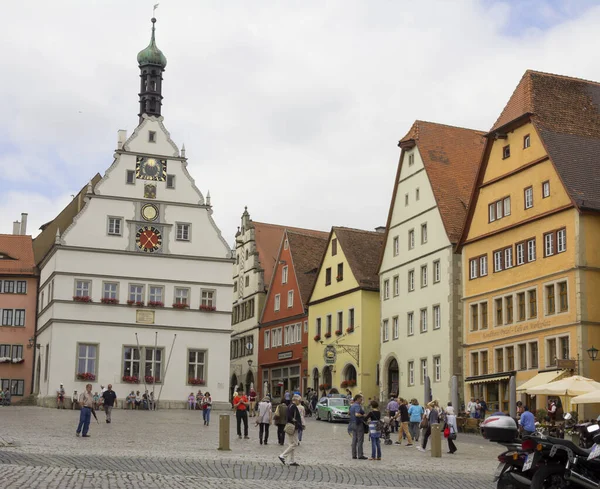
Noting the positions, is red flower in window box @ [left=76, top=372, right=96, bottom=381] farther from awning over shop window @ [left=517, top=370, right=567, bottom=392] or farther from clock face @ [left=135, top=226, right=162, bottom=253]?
awning over shop window @ [left=517, top=370, right=567, bottom=392]

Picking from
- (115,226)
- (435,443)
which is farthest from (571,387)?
(115,226)

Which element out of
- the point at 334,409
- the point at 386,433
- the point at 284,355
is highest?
the point at 284,355

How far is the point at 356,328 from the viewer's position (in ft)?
197

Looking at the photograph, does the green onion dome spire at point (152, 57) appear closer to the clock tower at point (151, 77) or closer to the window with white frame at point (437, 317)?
the clock tower at point (151, 77)

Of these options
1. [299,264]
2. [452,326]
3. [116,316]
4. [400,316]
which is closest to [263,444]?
[452,326]

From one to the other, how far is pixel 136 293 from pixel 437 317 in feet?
55.8

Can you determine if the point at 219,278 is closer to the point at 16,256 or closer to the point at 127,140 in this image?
the point at 127,140

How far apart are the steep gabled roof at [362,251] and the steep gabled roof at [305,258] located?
5.50 m

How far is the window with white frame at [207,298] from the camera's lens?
200 feet

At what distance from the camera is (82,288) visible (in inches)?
2307

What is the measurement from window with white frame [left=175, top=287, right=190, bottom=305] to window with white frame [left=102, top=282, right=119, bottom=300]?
3.28m

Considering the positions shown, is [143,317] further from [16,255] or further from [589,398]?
[589,398]

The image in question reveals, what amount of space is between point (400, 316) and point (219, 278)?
11.1 m

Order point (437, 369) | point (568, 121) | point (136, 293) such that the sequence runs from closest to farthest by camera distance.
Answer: point (568, 121)
point (437, 369)
point (136, 293)
